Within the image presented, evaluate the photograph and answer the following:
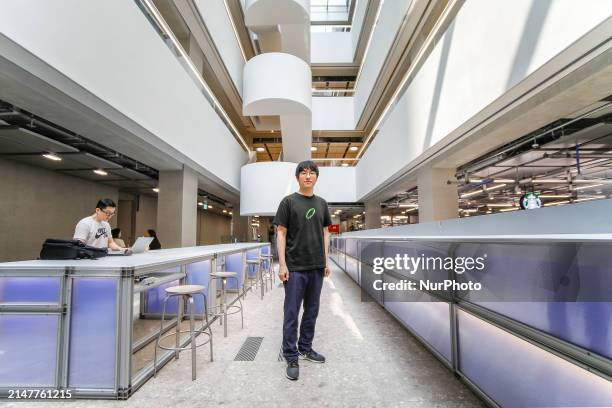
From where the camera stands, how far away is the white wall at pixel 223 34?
6480mm

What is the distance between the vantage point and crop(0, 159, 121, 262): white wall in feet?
21.4

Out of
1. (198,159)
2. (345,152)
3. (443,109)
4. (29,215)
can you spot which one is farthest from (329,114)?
(29,215)

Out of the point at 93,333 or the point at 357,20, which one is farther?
the point at 357,20

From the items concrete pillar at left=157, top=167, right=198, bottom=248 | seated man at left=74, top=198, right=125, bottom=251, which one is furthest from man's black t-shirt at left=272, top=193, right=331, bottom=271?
concrete pillar at left=157, top=167, right=198, bottom=248

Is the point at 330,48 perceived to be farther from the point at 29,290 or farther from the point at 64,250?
the point at 29,290

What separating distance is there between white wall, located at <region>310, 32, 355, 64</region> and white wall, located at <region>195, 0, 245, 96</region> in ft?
16.5

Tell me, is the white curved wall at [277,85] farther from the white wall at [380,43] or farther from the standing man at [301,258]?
the standing man at [301,258]

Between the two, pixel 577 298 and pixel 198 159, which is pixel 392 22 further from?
pixel 577 298

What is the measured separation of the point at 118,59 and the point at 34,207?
5.90m

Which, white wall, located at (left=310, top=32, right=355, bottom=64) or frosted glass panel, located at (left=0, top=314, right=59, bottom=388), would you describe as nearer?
frosted glass panel, located at (left=0, top=314, right=59, bottom=388)

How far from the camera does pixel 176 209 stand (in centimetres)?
648

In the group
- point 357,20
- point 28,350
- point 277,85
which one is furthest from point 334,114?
point 28,350

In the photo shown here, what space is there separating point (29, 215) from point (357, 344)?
837 centimetres

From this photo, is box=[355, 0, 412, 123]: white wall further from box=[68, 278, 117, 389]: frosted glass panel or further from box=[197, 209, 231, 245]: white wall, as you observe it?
box=[197, 209, 231, 245]: white wall
